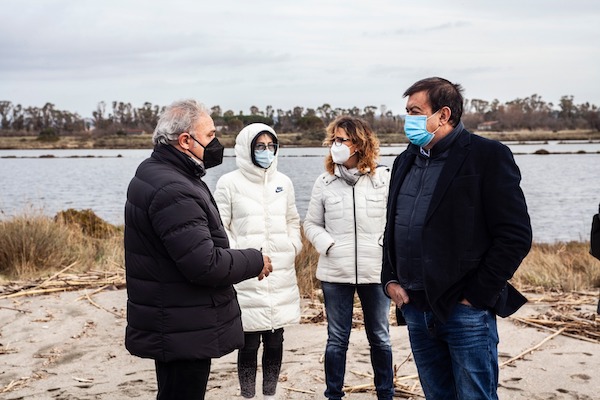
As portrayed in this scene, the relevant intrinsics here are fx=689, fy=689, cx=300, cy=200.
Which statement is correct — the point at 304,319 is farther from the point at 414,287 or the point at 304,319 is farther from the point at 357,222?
the point at 414,287

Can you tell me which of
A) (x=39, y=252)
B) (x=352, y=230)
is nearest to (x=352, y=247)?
(x=352, y=230)

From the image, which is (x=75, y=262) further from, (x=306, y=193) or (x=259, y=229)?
(x=306, y=193)

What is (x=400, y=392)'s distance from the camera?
17.1 ft

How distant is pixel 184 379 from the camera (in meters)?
3.39

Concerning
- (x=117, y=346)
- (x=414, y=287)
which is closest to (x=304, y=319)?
(x=117, y=346)

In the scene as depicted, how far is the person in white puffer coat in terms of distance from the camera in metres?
4.79

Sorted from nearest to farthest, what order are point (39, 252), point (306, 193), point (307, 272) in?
point (307, 272)
point (39, 252)
point (306, 193)

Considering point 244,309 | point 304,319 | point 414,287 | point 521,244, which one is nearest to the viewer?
point 521,244

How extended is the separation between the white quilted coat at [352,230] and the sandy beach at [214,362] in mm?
1090

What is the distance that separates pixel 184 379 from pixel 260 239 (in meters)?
1.60

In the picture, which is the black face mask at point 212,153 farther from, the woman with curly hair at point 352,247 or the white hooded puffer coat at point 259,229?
the woman with curly hair at point 352,247

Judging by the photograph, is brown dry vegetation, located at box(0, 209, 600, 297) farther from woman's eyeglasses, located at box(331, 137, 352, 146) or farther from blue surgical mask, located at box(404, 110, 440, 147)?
blue surgical mask, located at box(404, 110, 440, 147)

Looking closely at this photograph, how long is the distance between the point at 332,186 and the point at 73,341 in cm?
342

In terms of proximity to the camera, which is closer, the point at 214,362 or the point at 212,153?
the point at 212,153
